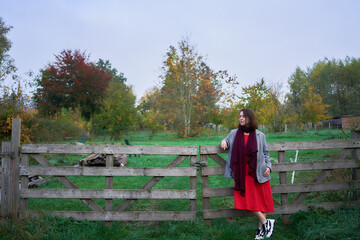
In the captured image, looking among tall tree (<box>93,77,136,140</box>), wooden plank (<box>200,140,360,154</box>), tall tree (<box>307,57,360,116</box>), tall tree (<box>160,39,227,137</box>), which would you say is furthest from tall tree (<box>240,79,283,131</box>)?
tall tree (<box>307,57,360,116</box>)

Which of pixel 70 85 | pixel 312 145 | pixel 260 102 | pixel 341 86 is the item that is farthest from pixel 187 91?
pixel 341 86

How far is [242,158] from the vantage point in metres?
3.81

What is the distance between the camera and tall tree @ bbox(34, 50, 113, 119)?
26.4m

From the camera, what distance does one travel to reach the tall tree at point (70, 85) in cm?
2644

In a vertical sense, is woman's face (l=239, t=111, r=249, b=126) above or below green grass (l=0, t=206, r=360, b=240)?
above

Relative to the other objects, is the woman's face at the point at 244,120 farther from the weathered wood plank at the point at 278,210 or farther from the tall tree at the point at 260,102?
the tall tree at the point at 260,102

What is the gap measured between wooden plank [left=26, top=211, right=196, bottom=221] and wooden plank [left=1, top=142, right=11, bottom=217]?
1.15 feet

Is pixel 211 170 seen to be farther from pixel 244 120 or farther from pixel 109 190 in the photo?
pixel 109 190

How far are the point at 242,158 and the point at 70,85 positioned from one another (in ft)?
90.2

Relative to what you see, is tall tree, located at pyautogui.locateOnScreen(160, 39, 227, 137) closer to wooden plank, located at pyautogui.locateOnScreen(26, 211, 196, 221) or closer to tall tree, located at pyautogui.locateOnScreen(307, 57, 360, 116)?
wooden plank, located at pyautogui.locateOnScreen(26, 211, 196, 221)

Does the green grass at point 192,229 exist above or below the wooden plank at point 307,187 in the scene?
below

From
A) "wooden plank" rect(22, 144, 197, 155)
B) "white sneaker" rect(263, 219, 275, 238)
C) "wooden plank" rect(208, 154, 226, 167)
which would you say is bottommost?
"white sneaker" rect(263, 219, 275, 238)

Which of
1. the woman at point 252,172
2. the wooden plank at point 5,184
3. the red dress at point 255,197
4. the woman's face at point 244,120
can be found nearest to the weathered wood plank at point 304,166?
the woman at point 252,172

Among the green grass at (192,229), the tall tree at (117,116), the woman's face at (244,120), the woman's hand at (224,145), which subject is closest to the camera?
the green grass at (192,229)
